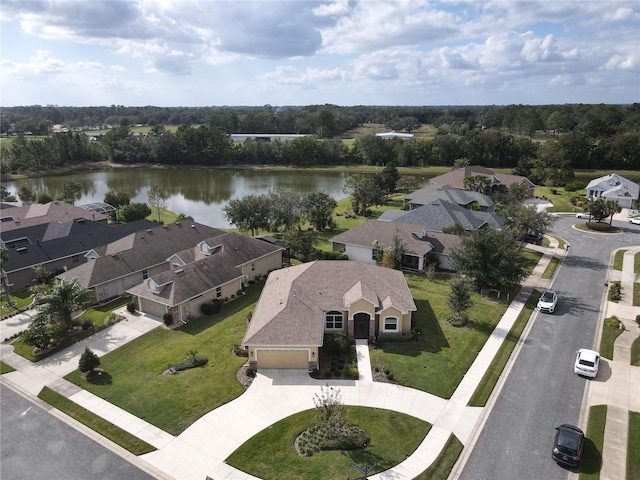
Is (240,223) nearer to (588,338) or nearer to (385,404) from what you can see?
(385,404)

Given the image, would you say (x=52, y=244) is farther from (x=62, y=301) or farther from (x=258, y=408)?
(x=258, y=408)

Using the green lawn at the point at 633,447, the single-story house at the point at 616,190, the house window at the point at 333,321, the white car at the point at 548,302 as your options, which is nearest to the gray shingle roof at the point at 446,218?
the white car at the point at 548,302

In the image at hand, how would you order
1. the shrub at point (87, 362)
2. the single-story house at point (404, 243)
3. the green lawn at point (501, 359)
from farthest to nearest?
the single-story house at point (404, 243)
the shrub at point (87, 362)
the green lawn at point (501, 359)

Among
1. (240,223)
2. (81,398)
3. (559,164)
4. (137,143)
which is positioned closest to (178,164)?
(137,143)

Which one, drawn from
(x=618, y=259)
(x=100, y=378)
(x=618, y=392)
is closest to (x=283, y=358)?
(x=100, y=378)

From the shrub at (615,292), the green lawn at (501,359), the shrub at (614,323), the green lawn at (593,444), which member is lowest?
the green lawn at (593,444)

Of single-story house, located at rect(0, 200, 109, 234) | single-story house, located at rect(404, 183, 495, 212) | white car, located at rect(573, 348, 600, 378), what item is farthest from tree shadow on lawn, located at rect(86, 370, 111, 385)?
single-story house, located at rect(404, 183, 495, 212)

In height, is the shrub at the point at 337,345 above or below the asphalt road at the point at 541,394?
above

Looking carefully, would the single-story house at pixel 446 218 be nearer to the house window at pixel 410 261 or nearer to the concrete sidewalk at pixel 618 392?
the house window at pixel 410 261
